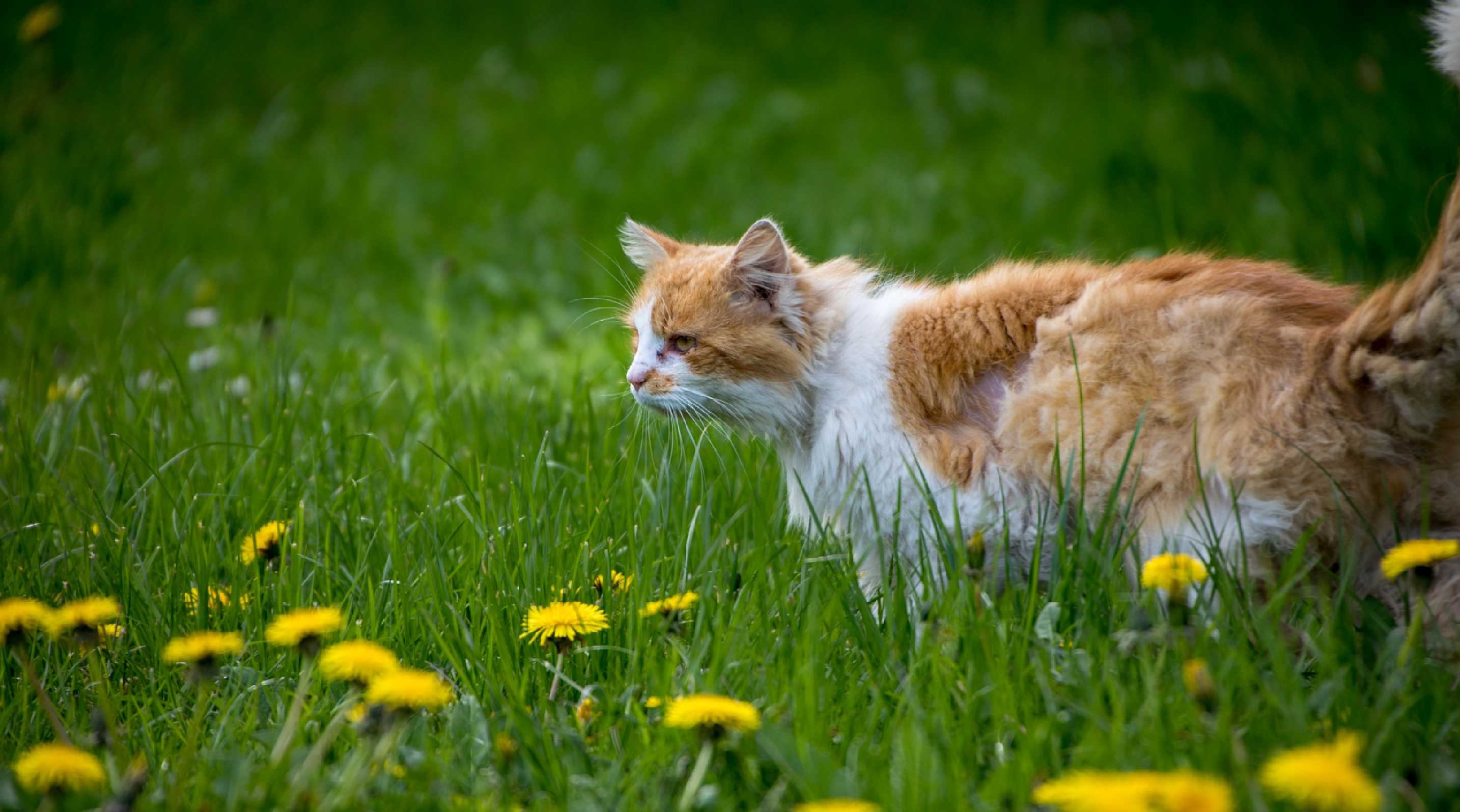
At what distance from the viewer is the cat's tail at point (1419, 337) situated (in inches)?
66.5

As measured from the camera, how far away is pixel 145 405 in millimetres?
3049

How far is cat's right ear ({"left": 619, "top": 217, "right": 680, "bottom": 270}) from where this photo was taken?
9.30ft

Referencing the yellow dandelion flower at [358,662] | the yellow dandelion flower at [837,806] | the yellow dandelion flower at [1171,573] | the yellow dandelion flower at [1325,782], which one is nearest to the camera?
the yellow dandelion flower at [1325,782]

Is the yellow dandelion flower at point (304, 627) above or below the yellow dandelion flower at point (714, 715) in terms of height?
above

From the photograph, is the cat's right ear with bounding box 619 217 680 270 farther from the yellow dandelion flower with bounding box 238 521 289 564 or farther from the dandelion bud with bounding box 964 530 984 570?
the dandelion bud with bounding box 964 530 984 570

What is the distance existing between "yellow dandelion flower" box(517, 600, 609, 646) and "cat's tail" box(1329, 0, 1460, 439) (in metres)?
1.29

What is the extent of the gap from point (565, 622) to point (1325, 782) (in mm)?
1168

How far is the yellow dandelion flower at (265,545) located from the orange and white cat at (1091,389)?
82 cm

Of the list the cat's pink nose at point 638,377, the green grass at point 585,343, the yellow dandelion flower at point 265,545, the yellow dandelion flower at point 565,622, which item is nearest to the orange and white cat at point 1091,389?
the cat's pink nose at point 638,377

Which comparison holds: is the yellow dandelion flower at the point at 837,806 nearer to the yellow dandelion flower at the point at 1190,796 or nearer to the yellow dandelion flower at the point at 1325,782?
the yellow dandelion flower at the point at 1190,796

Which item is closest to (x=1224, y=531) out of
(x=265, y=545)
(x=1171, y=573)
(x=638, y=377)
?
(x=1171, y=573)

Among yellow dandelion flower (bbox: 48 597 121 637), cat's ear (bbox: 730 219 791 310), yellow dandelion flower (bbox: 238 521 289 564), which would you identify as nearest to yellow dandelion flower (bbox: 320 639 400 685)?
yellow dandelion flower (bbox: 48 597 121 637)

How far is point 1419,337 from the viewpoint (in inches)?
67.6

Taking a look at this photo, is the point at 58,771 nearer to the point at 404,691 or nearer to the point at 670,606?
the point at 404,691
